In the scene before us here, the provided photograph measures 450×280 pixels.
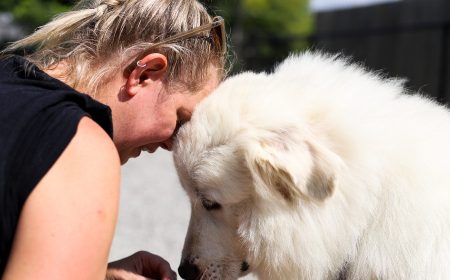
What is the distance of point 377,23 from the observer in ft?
54.7

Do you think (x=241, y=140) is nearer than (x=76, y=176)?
No

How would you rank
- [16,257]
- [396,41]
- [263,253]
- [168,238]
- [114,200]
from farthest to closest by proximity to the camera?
1. [396,41]
2. [168,238]
3. [263,253]
4. [114,200]
5. [16,257]

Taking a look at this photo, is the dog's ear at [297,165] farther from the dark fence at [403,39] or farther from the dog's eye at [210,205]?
the dark fence at [403,39]

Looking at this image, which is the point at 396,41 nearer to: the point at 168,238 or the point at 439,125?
the point at 168,238

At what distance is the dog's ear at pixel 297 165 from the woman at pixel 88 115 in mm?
467

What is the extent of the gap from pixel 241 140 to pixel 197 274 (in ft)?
2.24

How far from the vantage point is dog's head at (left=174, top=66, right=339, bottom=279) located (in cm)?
254

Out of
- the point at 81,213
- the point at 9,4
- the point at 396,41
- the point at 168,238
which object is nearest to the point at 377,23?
the point at 396,41

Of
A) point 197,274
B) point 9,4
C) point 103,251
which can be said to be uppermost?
point 103,251

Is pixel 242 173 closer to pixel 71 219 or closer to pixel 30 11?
pixel 71 219

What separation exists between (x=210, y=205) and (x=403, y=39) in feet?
43.9

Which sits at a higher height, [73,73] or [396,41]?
[73,73]

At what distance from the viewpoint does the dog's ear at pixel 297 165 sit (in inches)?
98.4

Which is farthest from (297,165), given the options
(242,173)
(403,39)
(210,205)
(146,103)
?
(403,39)
